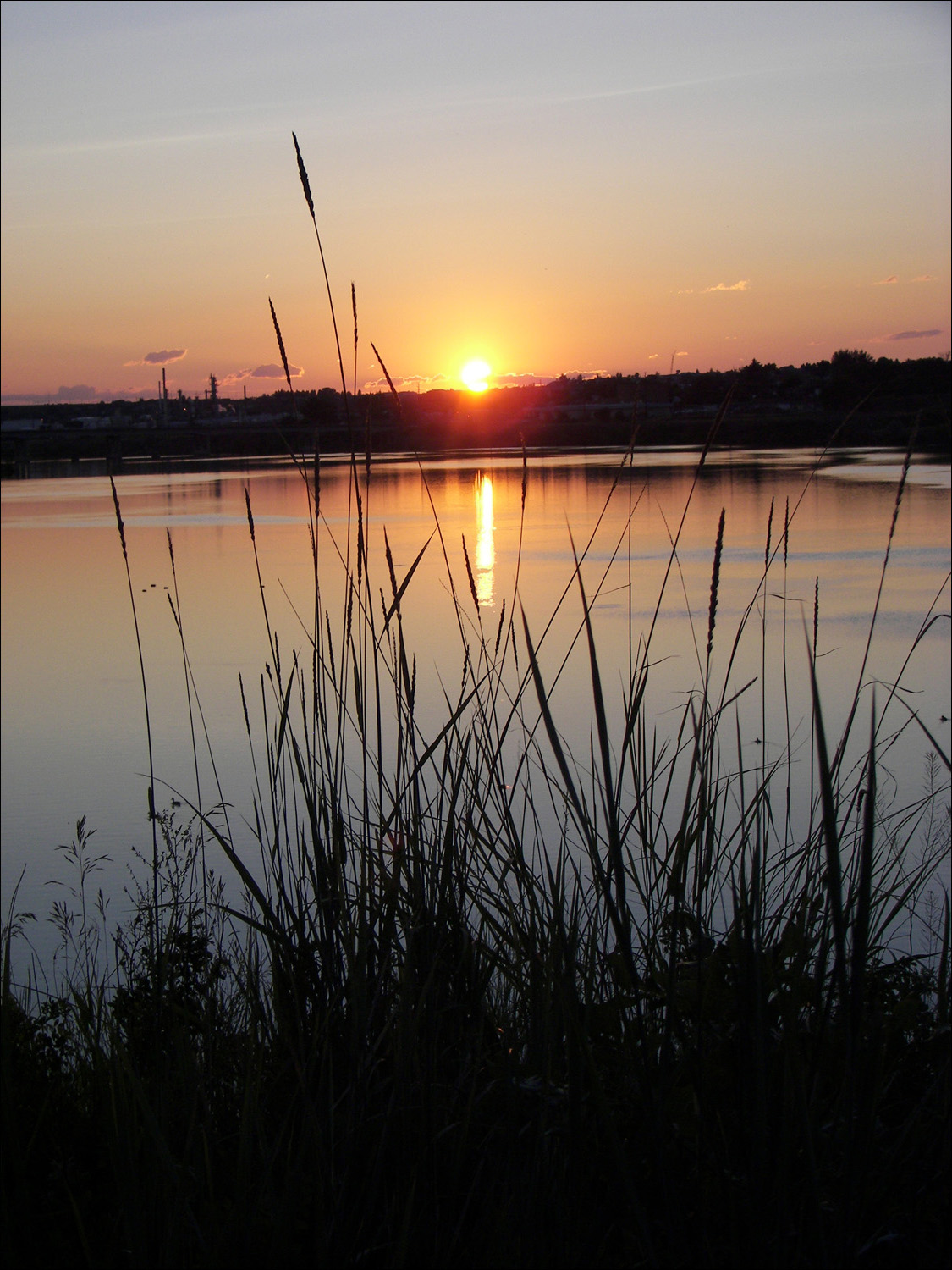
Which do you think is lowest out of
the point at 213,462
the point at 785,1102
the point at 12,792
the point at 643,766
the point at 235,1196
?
the point at 12,792

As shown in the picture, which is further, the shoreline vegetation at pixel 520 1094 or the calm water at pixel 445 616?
the calm water at pixel 445 616

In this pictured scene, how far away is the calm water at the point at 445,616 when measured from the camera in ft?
17.3

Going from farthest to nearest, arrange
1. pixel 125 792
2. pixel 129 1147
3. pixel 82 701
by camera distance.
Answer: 1. pixel 82 701
2. pixel 125 792
3. pixel 129 1147

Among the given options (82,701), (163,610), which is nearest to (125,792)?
(82,701)

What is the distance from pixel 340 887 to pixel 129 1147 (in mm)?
501

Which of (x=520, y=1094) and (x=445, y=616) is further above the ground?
(x=520, y=1094)

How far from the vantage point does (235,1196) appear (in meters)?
1.29

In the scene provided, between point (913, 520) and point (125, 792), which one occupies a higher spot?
point (913, 520)

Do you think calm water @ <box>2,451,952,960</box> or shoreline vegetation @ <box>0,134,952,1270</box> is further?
calm water @ <box>2,451,952,960</box>

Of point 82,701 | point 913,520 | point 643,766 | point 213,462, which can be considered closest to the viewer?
point 643,766

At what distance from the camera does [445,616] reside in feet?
31.7

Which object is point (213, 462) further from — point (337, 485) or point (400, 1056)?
point (400, 1056)

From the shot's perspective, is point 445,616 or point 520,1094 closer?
point 520,1094

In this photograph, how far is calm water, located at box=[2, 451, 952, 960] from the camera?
207 inches
